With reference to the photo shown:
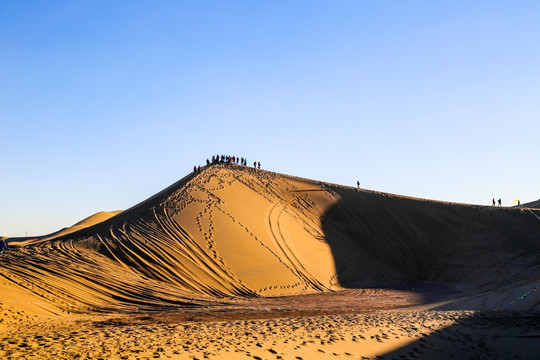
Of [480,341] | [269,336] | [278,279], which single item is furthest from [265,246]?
[480,341]

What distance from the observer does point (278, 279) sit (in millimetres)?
21781

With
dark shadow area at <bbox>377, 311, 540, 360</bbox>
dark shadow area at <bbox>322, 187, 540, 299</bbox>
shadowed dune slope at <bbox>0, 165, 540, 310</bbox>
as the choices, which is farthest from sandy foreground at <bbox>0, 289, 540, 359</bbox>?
dark shadow area at <bbox>322, 187, 540, 299</bbox>

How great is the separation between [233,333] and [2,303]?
7.08 m

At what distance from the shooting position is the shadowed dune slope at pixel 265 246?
58.4ft

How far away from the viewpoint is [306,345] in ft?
29.8

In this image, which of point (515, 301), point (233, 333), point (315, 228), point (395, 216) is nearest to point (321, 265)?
point (315, 228)

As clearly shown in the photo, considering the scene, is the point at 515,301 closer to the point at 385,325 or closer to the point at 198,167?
the point at 385,325

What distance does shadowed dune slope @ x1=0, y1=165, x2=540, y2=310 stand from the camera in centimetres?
1781

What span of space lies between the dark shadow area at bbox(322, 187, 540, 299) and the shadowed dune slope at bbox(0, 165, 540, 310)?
0.25 ft

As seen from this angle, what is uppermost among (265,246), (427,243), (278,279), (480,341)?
(265,246)

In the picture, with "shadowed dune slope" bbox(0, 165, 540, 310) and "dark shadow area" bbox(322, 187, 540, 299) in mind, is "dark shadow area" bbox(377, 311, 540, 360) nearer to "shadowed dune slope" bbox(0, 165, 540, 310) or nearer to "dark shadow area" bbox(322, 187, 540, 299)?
"shadowed dune slope" bbox(0, 165, 540, 310)

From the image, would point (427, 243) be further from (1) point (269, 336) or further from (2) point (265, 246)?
(1) point (269, 336)

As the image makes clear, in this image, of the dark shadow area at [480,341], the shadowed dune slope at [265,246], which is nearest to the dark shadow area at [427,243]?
the shadowed dune slope at [265,246]

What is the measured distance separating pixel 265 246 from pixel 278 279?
2502mm
